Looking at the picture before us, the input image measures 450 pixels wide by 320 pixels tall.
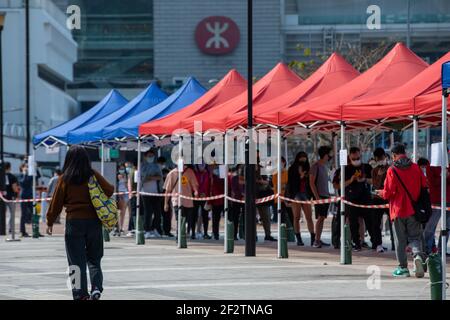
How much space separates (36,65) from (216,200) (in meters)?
86.9

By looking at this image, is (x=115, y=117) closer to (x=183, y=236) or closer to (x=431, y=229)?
(x=183, y=236)

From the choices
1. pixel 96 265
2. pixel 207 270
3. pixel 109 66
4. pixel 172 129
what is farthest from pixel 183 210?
pixel 109 66

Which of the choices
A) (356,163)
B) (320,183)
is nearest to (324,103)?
(356,163)

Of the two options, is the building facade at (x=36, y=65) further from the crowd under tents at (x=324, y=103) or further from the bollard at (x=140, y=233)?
the bollard at (x=140, y=233)

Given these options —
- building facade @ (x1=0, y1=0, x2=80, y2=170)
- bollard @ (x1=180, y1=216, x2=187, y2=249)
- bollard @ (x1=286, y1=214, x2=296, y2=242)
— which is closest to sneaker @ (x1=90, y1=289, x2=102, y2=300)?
bollard @ (x1=180, y1=216, x2=187, y2=249)

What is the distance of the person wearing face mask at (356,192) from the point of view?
23297 mm

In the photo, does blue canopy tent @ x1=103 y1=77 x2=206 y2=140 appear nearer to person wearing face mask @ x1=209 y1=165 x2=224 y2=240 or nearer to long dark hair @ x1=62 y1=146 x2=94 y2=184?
person wearing face mask @ x1=209 y1=165 x2=224 y2=240

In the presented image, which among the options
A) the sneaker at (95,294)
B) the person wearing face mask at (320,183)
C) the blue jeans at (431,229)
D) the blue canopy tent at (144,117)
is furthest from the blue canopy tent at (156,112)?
the sneaker at (95,294)

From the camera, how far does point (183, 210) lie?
1112 inches

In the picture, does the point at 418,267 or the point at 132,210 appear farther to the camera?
the point at 132,210

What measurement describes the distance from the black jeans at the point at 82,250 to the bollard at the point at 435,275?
12.0ft

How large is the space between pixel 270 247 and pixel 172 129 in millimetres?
3217

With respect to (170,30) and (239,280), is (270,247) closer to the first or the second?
(239,280)

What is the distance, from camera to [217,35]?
12875 cm
